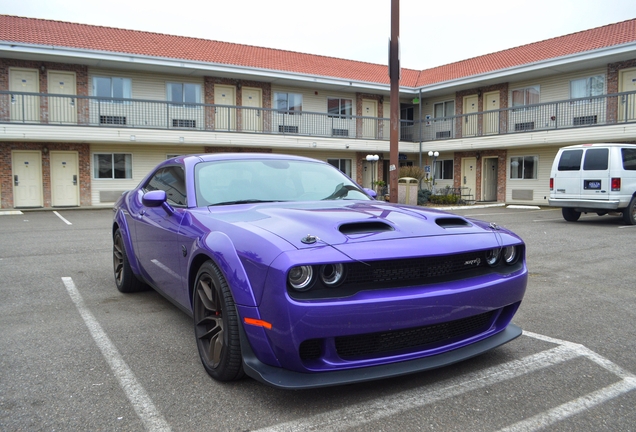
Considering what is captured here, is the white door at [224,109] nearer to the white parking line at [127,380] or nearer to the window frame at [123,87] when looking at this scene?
the window frame at [123,87]

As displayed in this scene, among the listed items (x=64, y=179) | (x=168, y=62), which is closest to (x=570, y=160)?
(x=168, y=62)

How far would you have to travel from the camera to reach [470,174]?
2706cm

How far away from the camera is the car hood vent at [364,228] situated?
2891 mm

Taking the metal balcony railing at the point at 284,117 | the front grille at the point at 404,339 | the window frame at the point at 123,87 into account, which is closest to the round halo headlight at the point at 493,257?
the front grille at the point at 404,339

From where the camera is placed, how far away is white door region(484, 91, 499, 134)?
2489 centimetres

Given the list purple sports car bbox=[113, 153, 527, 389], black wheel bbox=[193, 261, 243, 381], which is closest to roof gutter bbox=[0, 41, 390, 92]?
purple sports car bbox=[113, 153, 527, 389]

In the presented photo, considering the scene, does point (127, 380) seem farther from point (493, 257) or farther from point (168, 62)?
point (168, 62)

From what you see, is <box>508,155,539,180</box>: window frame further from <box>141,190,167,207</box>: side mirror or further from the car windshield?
<box>141,190,167,207</box>: side mirror

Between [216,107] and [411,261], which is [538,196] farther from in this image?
[411,261]

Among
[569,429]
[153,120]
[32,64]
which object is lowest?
[569,429]

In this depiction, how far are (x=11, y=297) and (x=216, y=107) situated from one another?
18.7 meters

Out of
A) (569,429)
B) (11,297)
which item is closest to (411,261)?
(569,429)

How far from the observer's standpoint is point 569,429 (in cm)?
254

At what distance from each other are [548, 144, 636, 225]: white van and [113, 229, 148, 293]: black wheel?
12034mm
